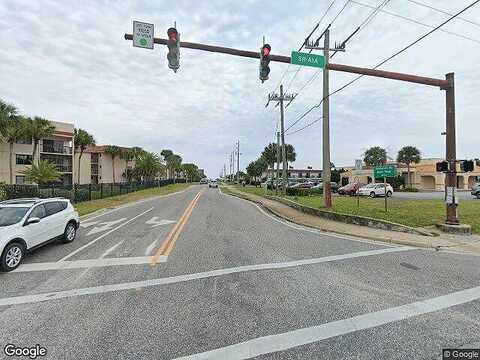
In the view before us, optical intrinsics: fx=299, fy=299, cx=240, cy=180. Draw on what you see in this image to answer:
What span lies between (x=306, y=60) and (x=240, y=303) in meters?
7.99

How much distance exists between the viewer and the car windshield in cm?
723

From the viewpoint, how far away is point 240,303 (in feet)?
15.7

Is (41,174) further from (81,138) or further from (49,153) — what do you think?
(81,138)

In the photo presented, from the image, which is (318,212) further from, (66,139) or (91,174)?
(91,174)

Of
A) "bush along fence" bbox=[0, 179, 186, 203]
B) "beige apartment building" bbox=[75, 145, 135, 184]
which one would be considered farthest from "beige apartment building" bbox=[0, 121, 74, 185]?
"bush along fence" bbox=[0, 179, 186, 203]

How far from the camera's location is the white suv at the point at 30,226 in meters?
6.66

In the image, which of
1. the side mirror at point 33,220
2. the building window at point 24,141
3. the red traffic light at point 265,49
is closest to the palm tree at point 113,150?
the building window at point 24,141

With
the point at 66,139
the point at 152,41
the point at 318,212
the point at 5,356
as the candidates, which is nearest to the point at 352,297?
the point at 5,356

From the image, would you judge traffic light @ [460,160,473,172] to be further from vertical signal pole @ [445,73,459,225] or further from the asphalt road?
the asphalt road

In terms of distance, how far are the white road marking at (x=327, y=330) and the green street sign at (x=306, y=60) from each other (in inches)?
295

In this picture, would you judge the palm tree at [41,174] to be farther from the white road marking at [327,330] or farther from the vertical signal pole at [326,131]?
the white road marking at [327,330]

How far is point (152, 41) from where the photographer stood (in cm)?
820

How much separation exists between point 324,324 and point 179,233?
Answer: 7.64 metres

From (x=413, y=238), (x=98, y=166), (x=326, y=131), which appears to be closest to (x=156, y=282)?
(x=413, y=238)
